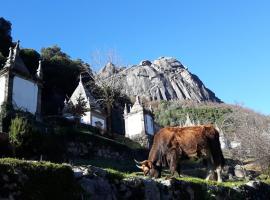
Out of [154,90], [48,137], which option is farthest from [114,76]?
[154,90]

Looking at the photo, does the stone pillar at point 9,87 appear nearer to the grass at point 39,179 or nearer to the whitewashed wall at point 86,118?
the whitewashed wall at point 86,118

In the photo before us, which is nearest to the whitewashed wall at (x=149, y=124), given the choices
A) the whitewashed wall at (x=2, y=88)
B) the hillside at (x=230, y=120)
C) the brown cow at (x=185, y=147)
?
the hillside at (x=230, y=120)

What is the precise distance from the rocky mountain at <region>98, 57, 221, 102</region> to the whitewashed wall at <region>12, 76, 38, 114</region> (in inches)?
3296

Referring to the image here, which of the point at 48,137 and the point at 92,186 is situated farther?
the point at 48,137

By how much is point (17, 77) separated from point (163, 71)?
114086 millimetres

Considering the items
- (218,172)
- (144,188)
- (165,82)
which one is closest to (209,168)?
(218,172)

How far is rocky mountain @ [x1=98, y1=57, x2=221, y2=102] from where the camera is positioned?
4980 inches

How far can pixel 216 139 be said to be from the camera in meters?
13.9

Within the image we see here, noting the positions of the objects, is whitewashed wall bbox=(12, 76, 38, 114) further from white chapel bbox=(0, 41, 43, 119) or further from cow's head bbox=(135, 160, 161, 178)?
cow's head bbox=(135, 160, 161, 178)

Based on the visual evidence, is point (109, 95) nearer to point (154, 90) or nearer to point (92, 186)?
point (92, 186)

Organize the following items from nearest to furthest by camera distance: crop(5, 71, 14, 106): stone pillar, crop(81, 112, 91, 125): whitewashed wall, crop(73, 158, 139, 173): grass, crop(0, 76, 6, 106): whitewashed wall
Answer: crop(73, 158, 139, 173): grass
crop(5, 71, 14, 106): stone pillar
crop(0, 76, 6, 106): whitewashed wall
crop(81, 112, 91, 125): whitewashed wall

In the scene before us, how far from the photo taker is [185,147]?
13148 millimetres

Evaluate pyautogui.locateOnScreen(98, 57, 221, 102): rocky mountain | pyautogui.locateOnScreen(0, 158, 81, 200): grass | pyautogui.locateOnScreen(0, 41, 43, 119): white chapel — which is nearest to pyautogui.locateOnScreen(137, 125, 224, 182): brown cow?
pyautogui.locateOnScreen(0, 158, 81, 200): grass

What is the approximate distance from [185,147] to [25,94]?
69.4 ft
